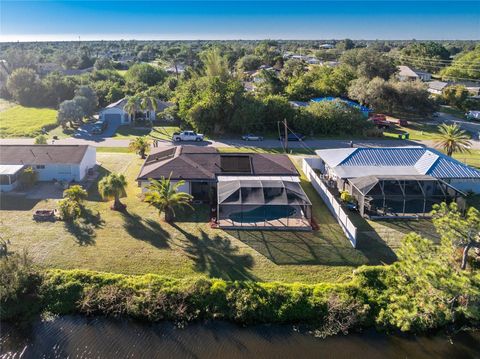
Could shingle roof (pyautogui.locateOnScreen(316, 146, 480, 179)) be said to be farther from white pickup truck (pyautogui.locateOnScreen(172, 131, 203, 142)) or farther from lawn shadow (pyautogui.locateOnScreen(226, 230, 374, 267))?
white pickup truck (pyautogui.locateOnScreen(172, 131, 203, 142))

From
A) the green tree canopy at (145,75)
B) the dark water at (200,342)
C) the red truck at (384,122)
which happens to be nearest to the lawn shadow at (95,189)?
the dark water at (200,342)

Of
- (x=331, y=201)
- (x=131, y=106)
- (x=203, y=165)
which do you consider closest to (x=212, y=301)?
(x=331, y=201)

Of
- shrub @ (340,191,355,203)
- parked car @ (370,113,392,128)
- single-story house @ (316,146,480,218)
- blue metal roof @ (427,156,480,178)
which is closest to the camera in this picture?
single-story house @ (316,146,480,218)

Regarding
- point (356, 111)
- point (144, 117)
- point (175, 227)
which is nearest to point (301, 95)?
point (356, 111)

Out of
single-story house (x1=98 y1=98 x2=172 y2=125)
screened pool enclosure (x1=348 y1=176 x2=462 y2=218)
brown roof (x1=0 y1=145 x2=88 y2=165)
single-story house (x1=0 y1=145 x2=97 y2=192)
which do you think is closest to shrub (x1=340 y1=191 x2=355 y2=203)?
screened pool enclosure (x1=348 y1=176 x2=462 y2=218)

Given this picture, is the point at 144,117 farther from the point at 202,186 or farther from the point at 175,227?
the point at 175,227

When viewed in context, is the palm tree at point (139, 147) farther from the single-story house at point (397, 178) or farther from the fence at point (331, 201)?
the single-story house at point (397, 178)
